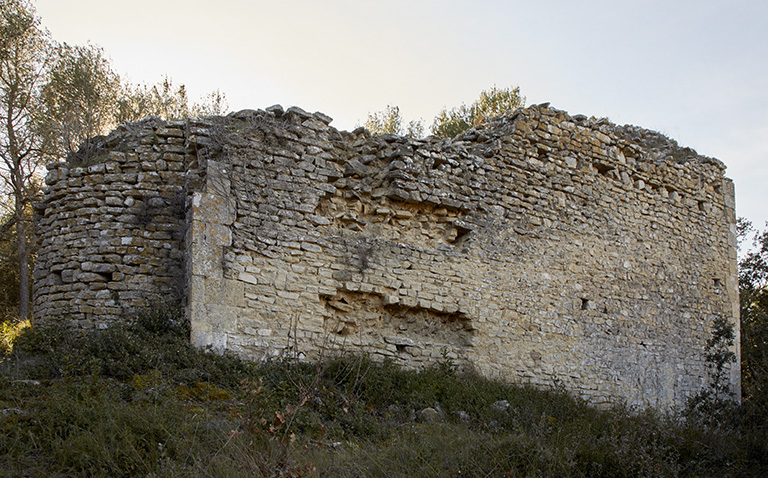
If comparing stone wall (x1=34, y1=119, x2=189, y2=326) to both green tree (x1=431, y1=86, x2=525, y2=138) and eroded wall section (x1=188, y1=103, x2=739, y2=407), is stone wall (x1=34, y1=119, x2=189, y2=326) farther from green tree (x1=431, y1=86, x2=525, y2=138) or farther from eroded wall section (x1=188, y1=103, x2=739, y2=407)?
green tree (x1=431, y1=86, x2=525, y2=138)

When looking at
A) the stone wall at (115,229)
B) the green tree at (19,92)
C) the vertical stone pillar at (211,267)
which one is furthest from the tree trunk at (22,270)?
the vertical stone pillar at (211,267)

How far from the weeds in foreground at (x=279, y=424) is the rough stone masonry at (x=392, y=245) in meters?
0.62

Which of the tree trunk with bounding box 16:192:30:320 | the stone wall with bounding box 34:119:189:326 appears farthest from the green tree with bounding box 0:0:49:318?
the stone wall with bounding box 34:119:189:326

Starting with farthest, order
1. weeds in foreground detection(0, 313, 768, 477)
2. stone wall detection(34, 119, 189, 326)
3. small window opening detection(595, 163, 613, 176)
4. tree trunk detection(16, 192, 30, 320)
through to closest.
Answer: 1. tree trunk detection(16, 192, 30, 320)
2. small window opening detection(595, 163, 613, 176)
3. stone wall detection(34, 119, 189, 326)
4. weeds in foreground detection(0, 313, 768, 477)

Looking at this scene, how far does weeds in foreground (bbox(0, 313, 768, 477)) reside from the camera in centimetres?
425

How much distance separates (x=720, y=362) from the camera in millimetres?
10102

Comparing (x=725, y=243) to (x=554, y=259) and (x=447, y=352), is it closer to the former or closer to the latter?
(x=554, y=259)

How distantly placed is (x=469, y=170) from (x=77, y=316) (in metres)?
5.37

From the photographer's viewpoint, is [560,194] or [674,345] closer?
[560,194]

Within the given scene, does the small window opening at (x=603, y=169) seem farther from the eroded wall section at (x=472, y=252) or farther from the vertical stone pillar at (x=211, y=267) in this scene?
the vertical stone pillar at (x=211, y=267)

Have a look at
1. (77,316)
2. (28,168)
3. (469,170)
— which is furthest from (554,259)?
(28,168)

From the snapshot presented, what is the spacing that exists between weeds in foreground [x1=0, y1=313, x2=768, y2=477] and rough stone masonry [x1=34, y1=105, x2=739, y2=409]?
624 millimetres

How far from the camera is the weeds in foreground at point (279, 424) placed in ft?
14.0

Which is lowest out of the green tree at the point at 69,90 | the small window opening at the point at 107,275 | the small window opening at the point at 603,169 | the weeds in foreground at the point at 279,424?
the weeds in foreground at the point at 279,424
